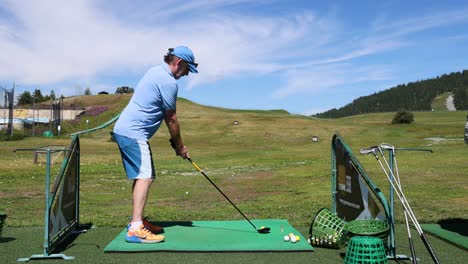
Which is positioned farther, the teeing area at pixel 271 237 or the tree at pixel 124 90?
the tree at pixel 124 90

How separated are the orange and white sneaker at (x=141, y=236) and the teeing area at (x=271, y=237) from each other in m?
0.08

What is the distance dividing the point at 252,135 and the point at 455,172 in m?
33.5

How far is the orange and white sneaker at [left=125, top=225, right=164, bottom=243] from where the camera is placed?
5.52m

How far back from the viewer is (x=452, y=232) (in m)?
6.40

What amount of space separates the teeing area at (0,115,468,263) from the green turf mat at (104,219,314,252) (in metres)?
0.01

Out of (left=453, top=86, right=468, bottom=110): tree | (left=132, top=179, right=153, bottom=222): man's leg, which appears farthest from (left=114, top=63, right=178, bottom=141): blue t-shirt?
(left=453, top=86, right=468, bottom=110): tree

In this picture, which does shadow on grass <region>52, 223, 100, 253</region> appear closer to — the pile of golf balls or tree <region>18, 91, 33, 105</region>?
the pile of golf balls

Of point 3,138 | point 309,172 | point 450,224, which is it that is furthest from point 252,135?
point 450,224

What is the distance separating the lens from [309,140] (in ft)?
150

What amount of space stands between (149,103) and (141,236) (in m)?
Result: 1.48

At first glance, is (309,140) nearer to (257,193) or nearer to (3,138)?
(3,138)

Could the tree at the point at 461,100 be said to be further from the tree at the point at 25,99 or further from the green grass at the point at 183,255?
the green grass at the point at 183,255

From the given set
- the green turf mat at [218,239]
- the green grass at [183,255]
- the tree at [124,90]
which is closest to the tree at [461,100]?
the tree at [124,90]

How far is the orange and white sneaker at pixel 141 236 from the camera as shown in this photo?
552cm
